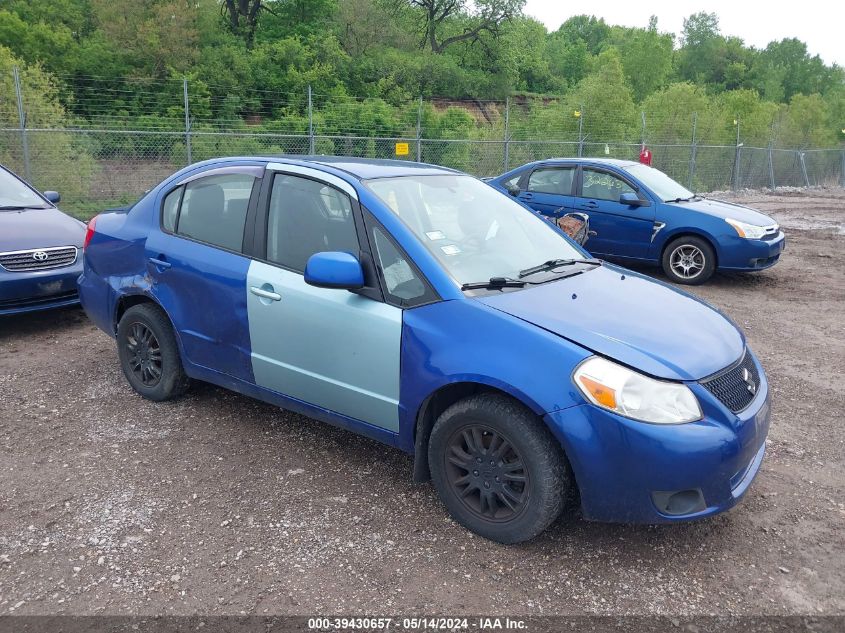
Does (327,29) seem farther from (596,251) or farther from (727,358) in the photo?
(727,358)

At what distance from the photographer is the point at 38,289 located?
601cm

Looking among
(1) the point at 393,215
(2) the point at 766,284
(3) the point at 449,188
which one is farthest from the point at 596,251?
(1) the point at 393,215

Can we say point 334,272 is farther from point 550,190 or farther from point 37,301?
point 550,190

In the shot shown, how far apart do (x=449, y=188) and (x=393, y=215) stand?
2.35 feet

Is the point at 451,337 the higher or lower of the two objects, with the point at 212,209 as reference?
lower

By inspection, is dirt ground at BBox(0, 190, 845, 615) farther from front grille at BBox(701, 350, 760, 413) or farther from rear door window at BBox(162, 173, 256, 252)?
rear door window at BBox(162, 173, 256, 252)

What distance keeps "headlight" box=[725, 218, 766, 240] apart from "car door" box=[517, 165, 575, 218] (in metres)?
2.08

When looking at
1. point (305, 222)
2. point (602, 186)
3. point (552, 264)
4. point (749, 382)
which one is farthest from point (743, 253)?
point (305, 222)

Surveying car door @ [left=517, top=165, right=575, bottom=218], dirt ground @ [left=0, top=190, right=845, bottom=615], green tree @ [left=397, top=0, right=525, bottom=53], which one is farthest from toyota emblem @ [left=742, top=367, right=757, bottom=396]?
green tree @ [left=397, top=0, right=525, bottom=53]

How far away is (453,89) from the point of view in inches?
2226

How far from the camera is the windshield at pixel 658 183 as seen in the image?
9038 millimetres

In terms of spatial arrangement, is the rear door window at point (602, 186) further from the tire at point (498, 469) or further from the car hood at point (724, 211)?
the tire at point (498, 469)

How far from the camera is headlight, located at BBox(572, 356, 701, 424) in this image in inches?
106

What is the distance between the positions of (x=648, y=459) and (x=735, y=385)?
655 millimetres
